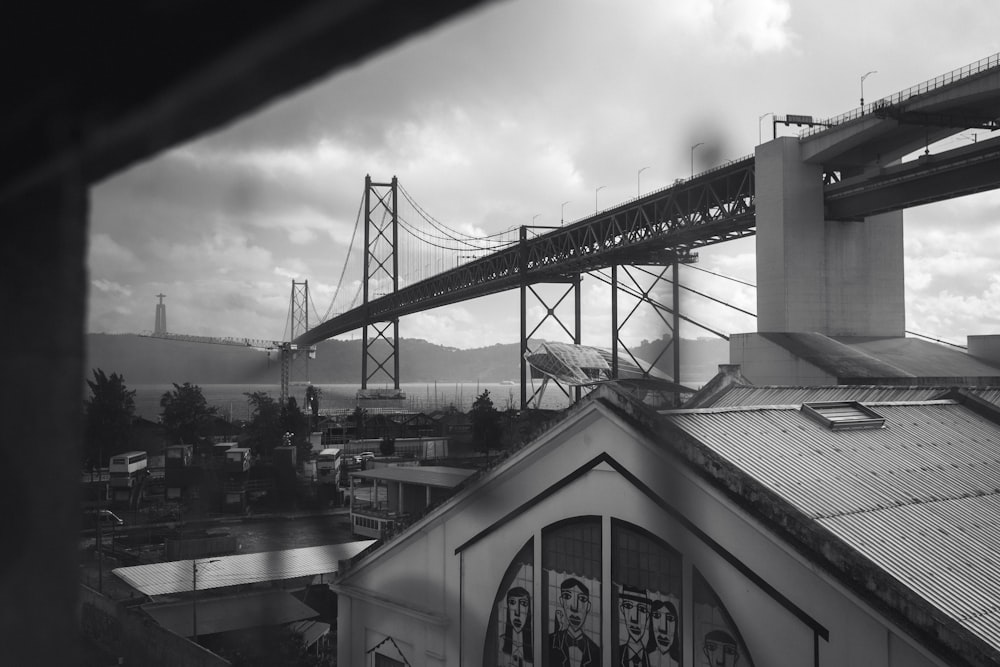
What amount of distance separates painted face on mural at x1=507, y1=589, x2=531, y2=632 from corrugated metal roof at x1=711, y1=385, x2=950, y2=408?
3.22 meters

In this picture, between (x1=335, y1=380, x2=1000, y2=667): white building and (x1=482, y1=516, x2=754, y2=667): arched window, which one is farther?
(x1=482, y1=516, x2=754, y2=667): arched window

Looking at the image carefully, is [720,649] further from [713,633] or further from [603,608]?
[603,608]

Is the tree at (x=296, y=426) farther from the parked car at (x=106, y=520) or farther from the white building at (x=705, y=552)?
the parked car at (x=106, y=520)

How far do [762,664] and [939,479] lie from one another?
5.97 feet

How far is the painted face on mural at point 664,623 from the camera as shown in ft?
10.6

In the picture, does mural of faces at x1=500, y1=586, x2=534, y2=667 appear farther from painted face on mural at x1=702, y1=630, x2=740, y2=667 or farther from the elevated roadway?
the elevated roadway

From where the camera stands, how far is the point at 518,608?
13.2 ft

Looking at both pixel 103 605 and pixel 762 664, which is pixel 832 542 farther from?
pixel 103 605

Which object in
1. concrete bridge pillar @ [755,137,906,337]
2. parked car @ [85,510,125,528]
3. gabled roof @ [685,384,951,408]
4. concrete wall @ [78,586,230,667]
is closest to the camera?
concrete wall @ [78,586,230,667]

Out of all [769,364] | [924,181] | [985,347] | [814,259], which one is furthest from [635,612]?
[814,259]

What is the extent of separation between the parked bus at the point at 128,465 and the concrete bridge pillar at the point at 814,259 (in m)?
12.3

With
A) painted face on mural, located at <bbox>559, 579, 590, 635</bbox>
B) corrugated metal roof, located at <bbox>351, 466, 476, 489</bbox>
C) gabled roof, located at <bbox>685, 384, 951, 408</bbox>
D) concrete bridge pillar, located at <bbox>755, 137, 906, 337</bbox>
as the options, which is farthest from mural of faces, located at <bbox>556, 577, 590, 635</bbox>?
concrete bridge pillar, located at <bbox>755, 137, 906, 337</bbox>

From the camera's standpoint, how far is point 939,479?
13.7ft

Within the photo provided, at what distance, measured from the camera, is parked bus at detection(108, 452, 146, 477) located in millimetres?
14863
